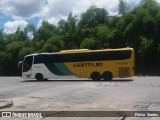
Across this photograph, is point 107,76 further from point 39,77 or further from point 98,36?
point 98,36

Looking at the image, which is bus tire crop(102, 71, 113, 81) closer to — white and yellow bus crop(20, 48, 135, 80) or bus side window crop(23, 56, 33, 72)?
white and yellow bus crop(20, 48, 135, 80)

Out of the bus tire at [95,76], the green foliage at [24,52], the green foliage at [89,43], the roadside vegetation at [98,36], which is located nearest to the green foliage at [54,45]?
the roadside vegetation at [98,36]

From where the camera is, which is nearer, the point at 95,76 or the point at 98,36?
the point at 95,76

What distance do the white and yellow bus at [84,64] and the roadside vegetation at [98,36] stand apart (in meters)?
14.8

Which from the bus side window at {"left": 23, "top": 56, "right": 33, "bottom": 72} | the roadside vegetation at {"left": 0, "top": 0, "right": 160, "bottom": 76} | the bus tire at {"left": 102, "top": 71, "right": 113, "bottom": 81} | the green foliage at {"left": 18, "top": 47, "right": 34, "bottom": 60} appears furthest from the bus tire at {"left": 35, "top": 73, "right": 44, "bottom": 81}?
the green foliage at {"left": 18, "top": 47, "right": 34, "bottom": 60}

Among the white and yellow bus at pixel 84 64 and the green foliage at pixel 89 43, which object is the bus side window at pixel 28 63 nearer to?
the white and yellow bus at pixel 84 64

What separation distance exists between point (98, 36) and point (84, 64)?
20634 millimetres

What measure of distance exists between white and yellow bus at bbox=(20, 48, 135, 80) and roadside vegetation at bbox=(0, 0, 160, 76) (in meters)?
14.8

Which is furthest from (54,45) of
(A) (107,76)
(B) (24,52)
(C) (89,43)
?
(A) (107,76)

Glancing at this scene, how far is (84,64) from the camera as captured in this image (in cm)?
3266

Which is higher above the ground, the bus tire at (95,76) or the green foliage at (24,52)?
the green foliage at (24,52)

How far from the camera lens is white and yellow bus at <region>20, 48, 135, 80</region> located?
30.8 m

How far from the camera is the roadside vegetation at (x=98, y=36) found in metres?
46.3

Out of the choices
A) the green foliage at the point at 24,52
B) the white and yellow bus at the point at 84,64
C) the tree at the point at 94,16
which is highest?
the tree at the point at 94,16
